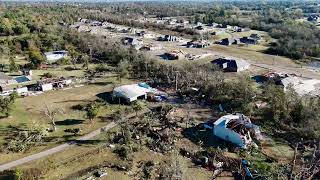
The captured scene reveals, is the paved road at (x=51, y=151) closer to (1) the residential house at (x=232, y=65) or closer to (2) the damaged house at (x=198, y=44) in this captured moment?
(1) the residential house at (x=232, y=65)

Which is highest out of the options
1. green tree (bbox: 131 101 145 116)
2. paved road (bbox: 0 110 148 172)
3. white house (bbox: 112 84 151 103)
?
white house (bbox: 112 84 151 103)

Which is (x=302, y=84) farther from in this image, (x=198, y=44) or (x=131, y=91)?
(x=198, y=44)

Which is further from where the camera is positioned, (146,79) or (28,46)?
(28,46)

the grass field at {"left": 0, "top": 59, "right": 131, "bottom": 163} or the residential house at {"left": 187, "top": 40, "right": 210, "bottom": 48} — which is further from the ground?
the residential house at {"left": 187, "top": 40, "right": 210, "bottom": 48}

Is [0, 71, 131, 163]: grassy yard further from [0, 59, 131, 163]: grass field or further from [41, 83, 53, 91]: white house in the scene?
[41, 83, 53, 91]: white house

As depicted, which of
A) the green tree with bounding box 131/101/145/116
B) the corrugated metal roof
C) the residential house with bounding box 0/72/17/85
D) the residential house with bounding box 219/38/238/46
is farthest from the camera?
the residential house with bounding box 219/38/238/46

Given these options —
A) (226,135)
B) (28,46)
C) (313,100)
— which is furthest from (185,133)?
(28,46)

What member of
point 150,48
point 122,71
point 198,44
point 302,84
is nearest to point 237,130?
point 302,84

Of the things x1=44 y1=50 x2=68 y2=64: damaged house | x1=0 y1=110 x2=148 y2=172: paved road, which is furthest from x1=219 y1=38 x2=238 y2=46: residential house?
x1=0 y1=110 x2=148 y2=172: paved road

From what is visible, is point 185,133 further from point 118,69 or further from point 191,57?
point 191,57
